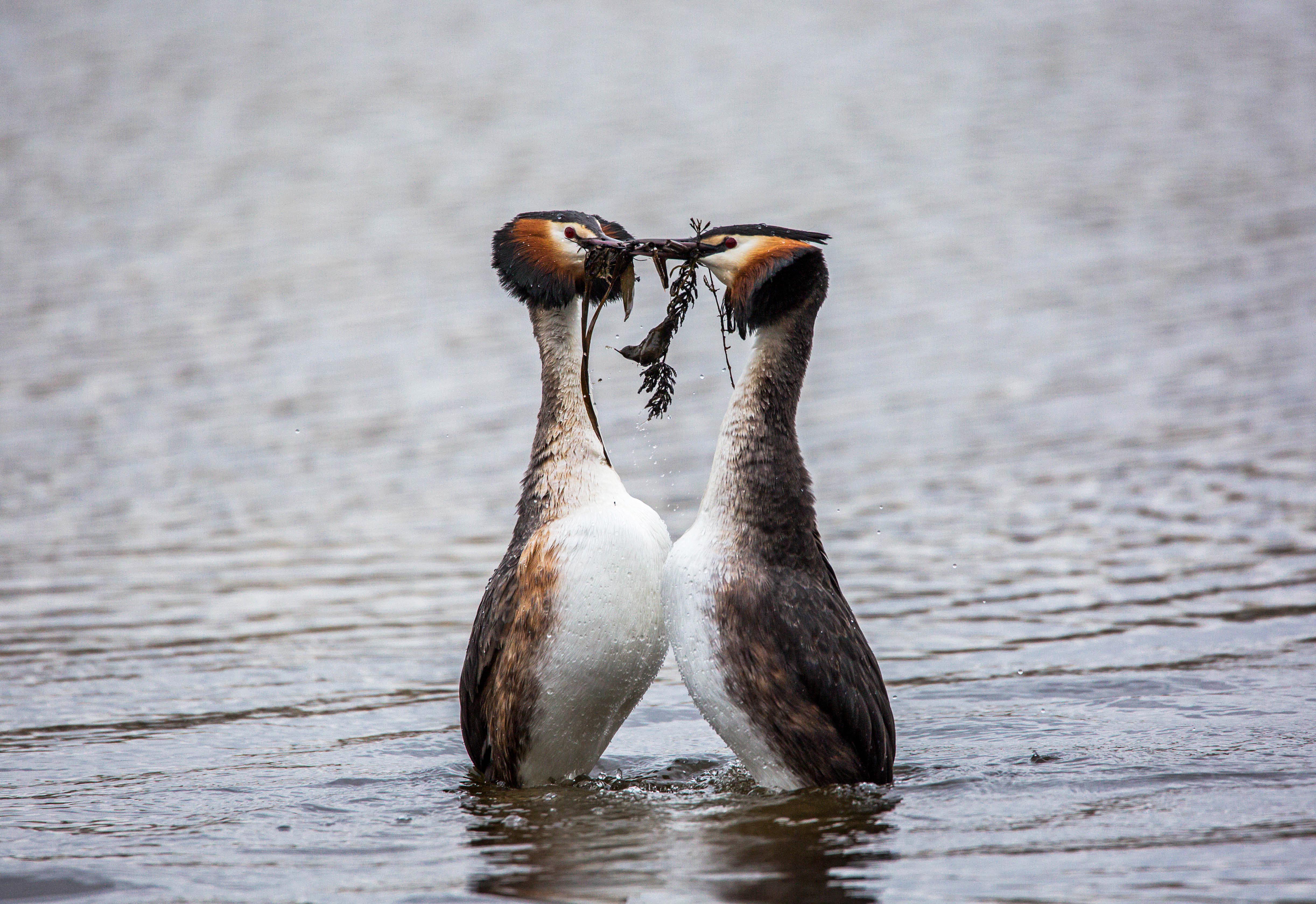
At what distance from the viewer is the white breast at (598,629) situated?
6.51 metres

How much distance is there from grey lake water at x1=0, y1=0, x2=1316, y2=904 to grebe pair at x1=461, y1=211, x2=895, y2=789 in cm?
25

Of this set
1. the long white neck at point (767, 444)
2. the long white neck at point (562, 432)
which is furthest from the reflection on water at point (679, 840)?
the long white neck at point (562, 432)

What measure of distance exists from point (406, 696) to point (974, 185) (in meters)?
13.6

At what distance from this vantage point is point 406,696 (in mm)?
8195

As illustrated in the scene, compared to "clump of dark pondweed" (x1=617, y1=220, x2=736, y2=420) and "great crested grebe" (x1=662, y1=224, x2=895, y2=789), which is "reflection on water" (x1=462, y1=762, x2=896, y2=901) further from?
"clump of dark pondweed" (x1=617, y1=220, x2=736, y2=420)

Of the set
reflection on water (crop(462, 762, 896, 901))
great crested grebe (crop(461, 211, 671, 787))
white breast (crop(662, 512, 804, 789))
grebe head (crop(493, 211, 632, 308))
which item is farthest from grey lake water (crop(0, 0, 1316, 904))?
grebe head (crop(493, 211, 632, 308))

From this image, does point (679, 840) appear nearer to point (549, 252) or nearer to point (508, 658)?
point (508, 658)

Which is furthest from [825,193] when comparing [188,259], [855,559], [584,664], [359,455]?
[584,664]

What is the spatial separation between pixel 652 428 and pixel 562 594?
6.32 m

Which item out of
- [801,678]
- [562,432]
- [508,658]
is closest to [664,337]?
[562,432]

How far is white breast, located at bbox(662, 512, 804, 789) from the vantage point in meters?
6.25

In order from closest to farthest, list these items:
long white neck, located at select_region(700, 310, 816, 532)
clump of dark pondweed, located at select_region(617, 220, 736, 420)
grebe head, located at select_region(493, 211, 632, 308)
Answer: long white neck, located at select_region(700, 310, 816, 532) → clump of dark pondweed, located at select_region(617, 220, 736, 420) → grebe head, located at select_region(493, 211, 632, 308)

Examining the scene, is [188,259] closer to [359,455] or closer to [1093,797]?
[359,455]

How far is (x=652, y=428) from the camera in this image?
12789mm
